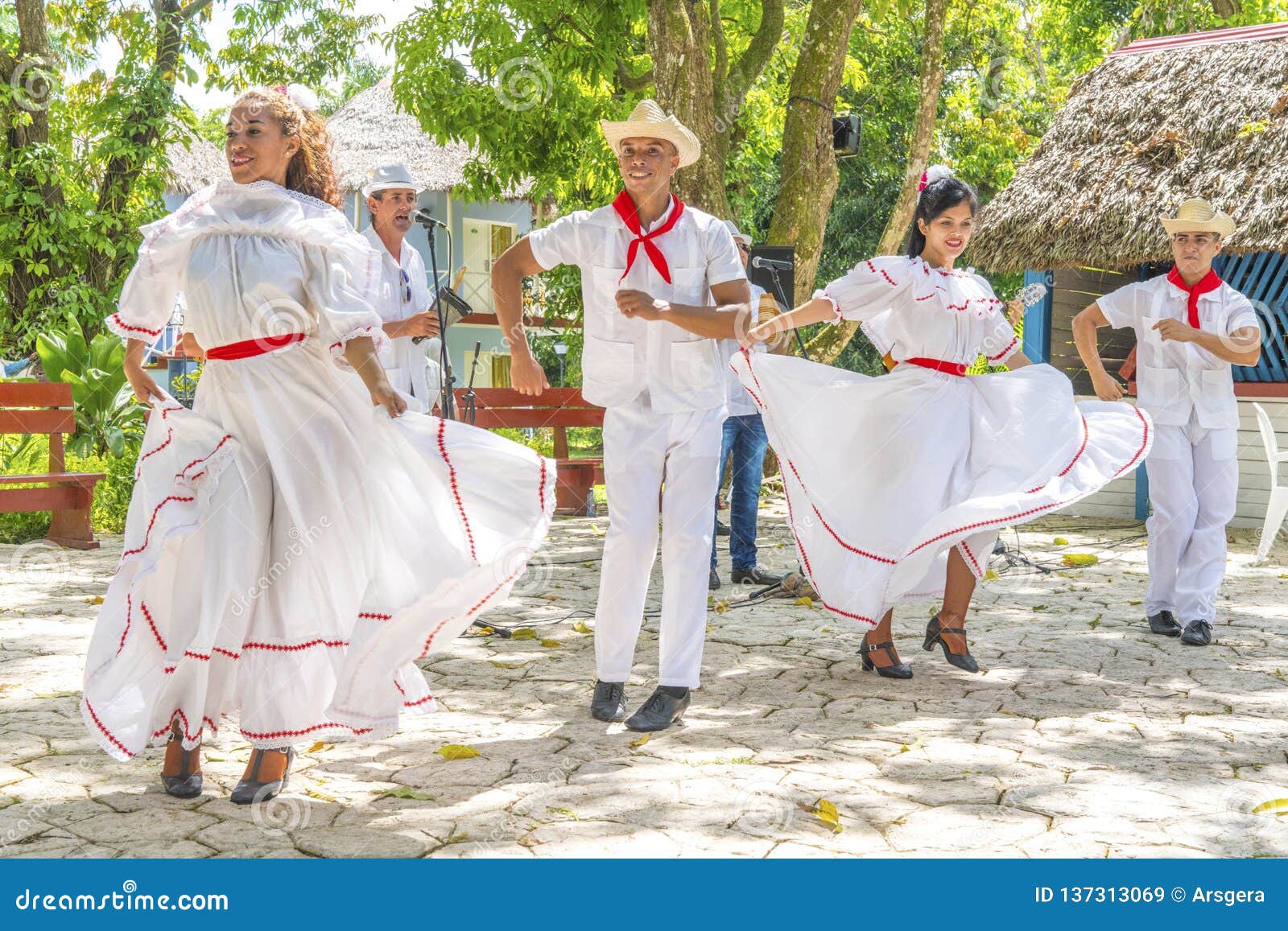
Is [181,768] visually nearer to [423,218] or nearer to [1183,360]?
[423,218]

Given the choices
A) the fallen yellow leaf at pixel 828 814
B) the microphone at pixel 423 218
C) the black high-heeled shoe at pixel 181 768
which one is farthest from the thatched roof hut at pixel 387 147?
the fallen yellow leaf at pixel 828 814

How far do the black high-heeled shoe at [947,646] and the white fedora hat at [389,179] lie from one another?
2993 millimetres

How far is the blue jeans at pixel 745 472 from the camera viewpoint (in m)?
8.43

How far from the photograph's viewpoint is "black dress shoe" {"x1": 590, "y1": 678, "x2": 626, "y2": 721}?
17.0 feet

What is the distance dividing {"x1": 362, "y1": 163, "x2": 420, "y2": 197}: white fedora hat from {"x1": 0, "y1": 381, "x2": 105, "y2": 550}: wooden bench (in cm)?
456

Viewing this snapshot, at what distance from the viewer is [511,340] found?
16.6 ft

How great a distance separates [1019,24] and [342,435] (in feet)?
88.0

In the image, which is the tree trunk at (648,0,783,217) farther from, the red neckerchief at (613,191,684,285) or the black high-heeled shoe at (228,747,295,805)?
the black high-heeled shoe at (228,747,295,805)

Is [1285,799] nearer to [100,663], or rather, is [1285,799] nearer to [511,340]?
[511,340]

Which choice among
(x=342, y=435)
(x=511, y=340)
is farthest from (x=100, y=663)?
(x=511, y=340)

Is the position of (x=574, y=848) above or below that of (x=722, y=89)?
below

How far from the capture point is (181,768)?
4.17 meters

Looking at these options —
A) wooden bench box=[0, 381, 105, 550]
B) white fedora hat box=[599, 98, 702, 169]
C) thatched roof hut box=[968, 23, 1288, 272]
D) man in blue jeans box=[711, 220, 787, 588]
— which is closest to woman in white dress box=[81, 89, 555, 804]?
white fedora hat box=[599, 98, 702, 169]

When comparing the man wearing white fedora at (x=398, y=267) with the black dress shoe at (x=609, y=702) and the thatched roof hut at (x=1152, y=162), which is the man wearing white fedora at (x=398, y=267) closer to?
the black dress shoe at (x=609, y=702)
